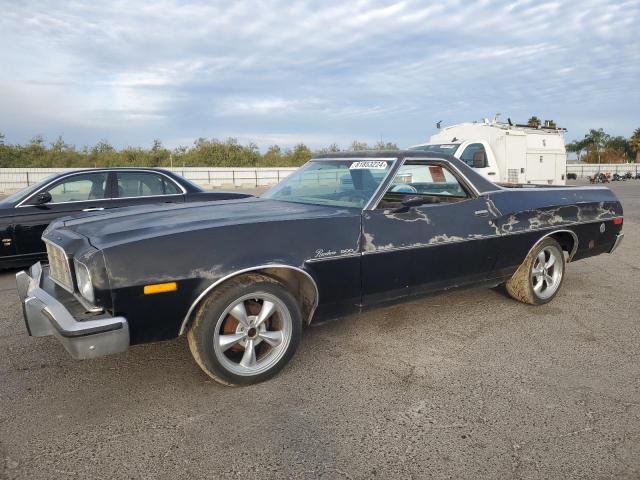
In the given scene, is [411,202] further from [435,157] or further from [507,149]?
[507,149]

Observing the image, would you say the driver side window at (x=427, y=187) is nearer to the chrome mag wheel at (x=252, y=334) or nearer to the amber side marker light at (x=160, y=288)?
the chrome mag wheel at (x=252, y=334)

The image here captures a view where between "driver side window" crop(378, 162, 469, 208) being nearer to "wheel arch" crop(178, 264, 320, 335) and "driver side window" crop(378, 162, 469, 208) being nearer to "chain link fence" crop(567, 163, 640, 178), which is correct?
"wheel arch" crop(178, 264, 320, 335)

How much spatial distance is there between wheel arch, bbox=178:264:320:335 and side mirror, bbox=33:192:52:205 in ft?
13.6

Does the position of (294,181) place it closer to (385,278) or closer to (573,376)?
(385,278)

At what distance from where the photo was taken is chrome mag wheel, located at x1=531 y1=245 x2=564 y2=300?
4.77 m

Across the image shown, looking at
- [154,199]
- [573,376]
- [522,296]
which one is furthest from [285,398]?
[154,199]

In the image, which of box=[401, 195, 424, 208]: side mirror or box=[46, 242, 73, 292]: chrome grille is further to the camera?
box=[401, 195, 424, 208]: side mirror

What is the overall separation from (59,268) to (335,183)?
6.98 ft

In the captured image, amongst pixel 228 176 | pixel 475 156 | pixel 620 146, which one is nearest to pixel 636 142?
pixel 620 146

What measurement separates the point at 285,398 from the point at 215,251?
98cm

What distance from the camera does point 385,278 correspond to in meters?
3.61

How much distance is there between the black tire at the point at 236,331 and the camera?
2918 millimetres

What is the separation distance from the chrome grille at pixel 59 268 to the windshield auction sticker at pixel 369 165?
2258mm

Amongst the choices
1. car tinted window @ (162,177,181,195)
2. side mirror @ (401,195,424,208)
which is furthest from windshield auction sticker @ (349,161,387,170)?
car tinted window @ (162,177,181,195)
